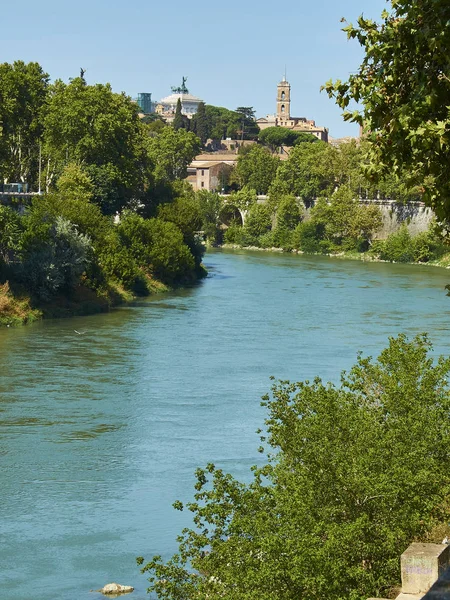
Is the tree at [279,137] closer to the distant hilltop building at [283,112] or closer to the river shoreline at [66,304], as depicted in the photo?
the distant hilltop building at [283,112]

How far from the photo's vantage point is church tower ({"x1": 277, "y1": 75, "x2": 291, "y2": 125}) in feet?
568

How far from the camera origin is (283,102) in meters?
174

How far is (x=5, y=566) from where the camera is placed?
14.2 meters

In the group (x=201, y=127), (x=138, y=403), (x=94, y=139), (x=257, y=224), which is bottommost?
(x=138, y=403)

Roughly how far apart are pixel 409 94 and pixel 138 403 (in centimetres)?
1598

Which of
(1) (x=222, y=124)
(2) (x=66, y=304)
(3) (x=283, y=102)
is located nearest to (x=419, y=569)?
(2) (x=66, y=304)

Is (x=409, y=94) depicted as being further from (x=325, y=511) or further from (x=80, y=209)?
(x=80, y=209)

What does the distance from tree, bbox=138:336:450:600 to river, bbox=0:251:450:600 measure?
3084 mm

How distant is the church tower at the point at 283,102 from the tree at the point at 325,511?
531ft

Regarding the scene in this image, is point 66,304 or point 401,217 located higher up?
point 401,217

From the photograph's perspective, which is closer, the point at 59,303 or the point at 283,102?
the point at 59,303

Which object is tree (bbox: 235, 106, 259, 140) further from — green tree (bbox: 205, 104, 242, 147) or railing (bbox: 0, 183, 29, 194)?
railing (bbox: 0, 183, 29, 194)

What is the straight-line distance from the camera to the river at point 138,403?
15.1m

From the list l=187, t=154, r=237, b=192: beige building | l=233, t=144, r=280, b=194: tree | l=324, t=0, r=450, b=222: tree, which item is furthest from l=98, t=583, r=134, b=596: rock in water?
l=187, t=154, r=237, b=192: beige building
